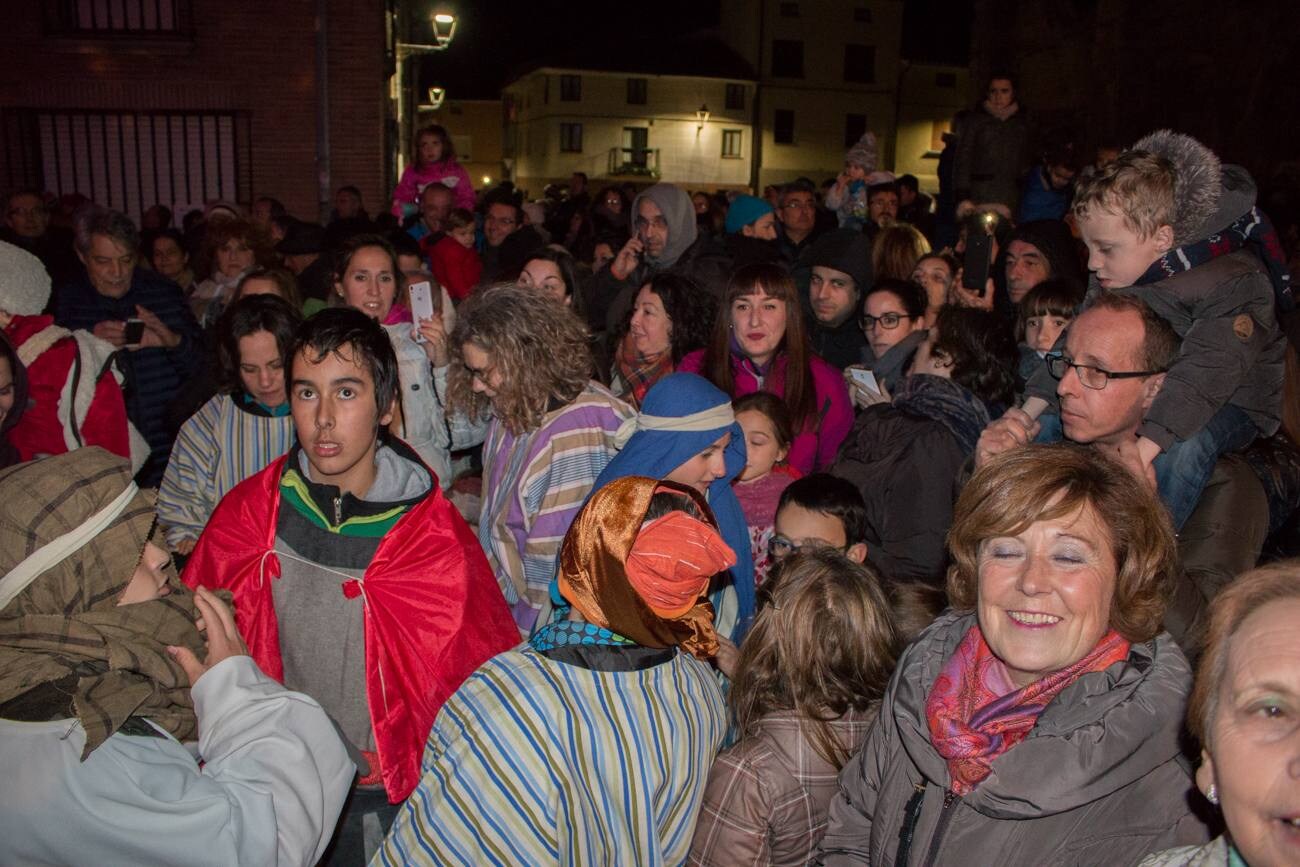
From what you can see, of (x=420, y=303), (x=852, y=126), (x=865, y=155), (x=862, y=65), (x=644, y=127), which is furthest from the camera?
(x=644, y=127)

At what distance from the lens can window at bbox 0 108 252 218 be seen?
1325 centimetres

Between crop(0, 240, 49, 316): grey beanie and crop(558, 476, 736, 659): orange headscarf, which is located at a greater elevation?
crop(0, 240, 49, 316): grey beanie

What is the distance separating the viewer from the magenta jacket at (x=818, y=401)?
4.63 metres

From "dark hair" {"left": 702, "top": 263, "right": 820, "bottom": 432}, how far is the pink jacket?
613cm

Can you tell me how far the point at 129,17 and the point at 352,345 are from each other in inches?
521

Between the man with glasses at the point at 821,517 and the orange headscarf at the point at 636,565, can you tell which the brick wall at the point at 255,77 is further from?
the orange headscarf at the point at 636,565

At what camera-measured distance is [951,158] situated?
31.3 ft

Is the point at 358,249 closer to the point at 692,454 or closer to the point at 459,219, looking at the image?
the point at 692,454

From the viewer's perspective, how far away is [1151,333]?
2.91 metres

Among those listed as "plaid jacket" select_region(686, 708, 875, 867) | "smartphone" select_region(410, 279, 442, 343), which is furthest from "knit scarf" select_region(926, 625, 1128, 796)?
"smartphone" select_region(410, 279, 442, 343)

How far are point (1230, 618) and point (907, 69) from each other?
54970 mm

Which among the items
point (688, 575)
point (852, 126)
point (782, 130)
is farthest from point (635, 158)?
point (688, 575)

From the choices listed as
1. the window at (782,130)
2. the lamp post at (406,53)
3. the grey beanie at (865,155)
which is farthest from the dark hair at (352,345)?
the window at (782,130)

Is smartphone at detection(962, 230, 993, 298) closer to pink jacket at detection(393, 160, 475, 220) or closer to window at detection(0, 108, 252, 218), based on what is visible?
pink jacket at detection(393, 160, 475, 220)
